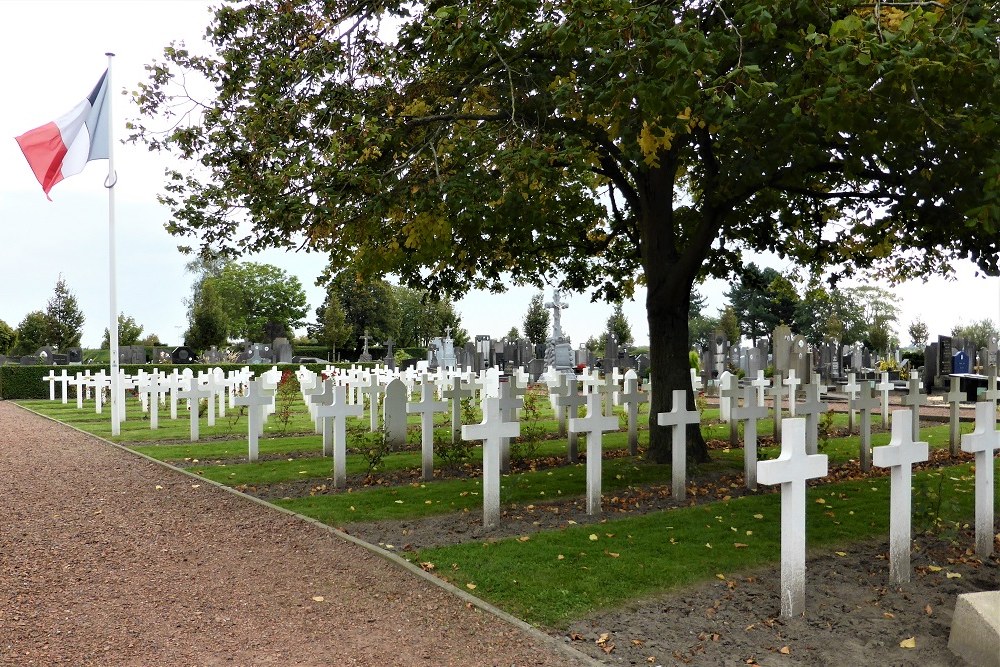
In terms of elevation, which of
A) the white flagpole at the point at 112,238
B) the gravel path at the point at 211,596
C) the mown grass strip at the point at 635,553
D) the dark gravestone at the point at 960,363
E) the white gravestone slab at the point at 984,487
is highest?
the white flagpole at the point at 112,238

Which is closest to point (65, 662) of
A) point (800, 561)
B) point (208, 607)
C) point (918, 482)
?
point (208, 607)

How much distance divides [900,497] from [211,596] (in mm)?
5326

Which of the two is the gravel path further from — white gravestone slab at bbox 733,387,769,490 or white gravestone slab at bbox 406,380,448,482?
white gravestone slab at bbox 733,387,769,490

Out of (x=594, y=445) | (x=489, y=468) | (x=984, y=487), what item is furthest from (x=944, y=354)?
(x=489, y=468)

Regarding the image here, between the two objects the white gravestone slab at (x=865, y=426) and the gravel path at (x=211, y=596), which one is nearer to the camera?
the gravel path at (x=211, y=596)

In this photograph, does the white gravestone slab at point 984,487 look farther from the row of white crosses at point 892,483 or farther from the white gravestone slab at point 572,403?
the white gravestone slab at point 572,403

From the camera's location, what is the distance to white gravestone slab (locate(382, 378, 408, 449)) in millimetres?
12109

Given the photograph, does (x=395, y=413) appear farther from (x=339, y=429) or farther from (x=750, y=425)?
(x=750, y=425)

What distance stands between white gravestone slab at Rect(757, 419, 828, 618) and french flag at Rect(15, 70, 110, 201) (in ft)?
50.2

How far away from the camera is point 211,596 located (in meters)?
5.97

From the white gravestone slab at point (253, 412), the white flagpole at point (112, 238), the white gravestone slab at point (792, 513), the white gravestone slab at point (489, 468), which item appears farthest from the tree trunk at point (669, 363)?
the white flagpole at point (112, 238)

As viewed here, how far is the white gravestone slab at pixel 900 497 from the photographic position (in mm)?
6133

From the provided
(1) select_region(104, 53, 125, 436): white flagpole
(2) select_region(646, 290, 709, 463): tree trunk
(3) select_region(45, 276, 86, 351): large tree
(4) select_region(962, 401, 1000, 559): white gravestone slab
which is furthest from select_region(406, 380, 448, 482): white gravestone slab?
(3) select_region(45, 276, 86, 351): large tree

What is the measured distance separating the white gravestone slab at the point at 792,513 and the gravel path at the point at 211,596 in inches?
70.3
